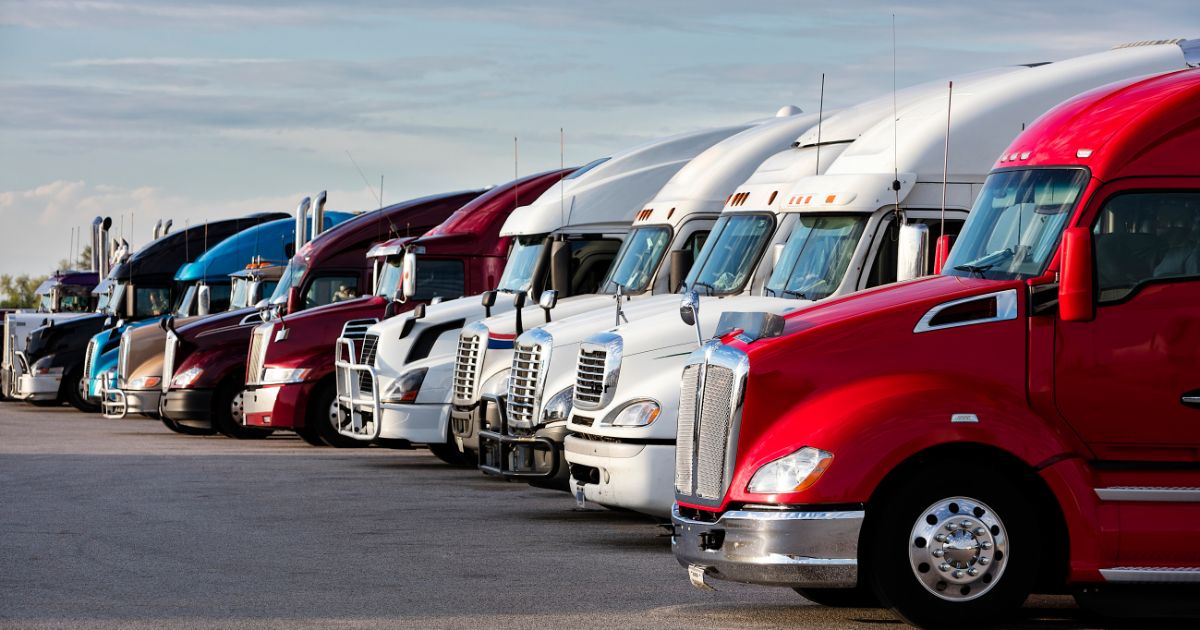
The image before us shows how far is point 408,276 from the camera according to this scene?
67.8 ft

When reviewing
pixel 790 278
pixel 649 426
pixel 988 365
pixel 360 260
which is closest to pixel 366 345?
pixel 360 260

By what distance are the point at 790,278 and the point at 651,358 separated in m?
1.57

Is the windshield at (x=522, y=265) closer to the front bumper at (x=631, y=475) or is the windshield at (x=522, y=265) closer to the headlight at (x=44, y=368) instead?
the front bumper at (x=631, y=475)

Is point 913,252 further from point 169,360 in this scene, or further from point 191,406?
point 169,360

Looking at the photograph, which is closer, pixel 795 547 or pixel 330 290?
pixel 795 547

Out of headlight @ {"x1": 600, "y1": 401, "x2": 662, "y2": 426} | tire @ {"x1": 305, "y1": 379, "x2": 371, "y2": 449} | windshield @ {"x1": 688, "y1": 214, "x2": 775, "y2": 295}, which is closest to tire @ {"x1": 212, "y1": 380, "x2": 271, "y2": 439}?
tire @ {"x1": 305, "y1": 379, "x2": 371, "y2": 449}

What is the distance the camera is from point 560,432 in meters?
13.2

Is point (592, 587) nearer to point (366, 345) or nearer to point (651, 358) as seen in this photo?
point (651, 358)

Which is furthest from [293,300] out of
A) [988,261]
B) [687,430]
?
[988,261]

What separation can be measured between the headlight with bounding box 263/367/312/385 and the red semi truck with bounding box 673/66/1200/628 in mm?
13047

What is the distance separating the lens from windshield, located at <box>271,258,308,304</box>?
23859mm

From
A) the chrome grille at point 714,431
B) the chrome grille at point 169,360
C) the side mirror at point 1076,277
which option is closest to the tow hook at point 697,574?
the chrome grille at point 714,431

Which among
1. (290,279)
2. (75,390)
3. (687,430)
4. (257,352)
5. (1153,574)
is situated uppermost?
(290,279)

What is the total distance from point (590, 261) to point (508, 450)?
510cm
